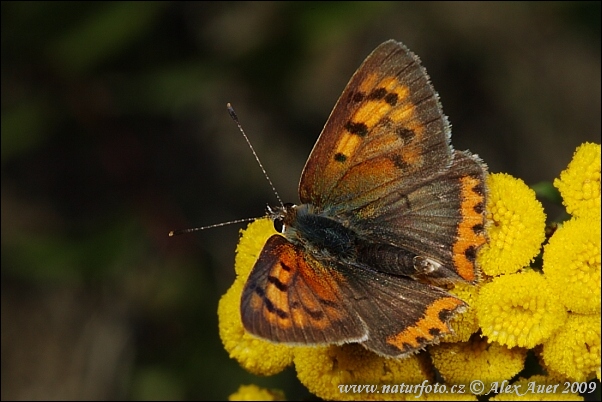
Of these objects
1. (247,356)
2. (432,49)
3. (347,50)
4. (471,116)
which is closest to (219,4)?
(347,50)

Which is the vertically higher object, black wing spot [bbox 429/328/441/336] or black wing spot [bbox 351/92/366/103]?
black wing spot [bbox 351/92/366/103]

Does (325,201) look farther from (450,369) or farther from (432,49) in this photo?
(432,49)

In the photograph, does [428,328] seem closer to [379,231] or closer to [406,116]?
[379,231]

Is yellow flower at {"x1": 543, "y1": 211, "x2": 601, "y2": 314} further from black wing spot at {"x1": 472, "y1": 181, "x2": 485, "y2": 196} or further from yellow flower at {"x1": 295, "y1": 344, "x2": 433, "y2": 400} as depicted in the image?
yellow flower at {"x1": 295, "y1": 344, "x2": 433, "y2": 400}

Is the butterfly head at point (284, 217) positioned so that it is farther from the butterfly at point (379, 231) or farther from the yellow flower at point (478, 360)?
the yellow flower at point (478, 360)

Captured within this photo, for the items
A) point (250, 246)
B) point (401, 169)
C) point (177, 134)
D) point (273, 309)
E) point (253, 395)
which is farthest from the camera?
point (177, 134)

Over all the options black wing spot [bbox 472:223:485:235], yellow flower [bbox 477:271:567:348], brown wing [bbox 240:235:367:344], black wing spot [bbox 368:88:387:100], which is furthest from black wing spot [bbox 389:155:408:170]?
yellow flower [bbox 477:271:567:348]

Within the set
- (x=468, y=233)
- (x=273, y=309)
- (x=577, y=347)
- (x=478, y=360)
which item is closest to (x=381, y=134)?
(x=468, y=233)
